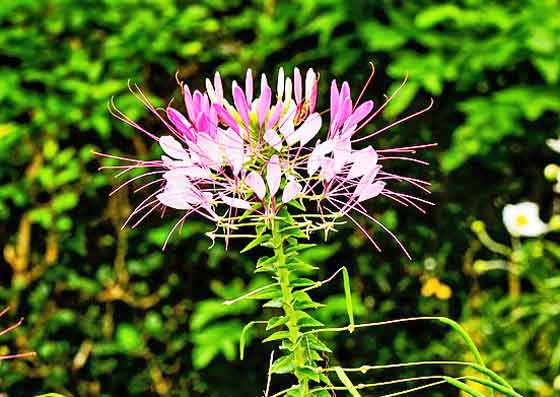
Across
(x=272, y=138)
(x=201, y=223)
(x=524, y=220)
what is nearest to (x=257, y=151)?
(x=272, y=138)

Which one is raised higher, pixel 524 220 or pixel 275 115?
pixel 275 115

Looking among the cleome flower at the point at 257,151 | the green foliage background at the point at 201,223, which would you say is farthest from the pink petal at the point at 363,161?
the green foliage background at the point at 201,223

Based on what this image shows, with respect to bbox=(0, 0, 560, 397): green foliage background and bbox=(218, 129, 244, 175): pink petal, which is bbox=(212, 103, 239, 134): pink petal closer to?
bbox=(218, 129, 244, 175): pink petal

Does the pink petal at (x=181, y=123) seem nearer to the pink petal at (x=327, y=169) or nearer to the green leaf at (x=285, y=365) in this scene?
the pink petal at (x=327, y=169)

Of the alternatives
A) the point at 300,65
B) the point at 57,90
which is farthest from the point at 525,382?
the point at 57,90

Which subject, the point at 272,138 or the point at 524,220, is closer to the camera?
the point at 272,138

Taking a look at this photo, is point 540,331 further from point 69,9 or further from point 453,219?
point 69,9

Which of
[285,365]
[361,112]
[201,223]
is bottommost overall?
[285,365]

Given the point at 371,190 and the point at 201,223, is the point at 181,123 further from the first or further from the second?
the point at 201,223
